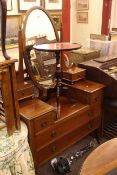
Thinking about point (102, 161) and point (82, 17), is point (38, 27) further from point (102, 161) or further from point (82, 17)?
point (82, 17)

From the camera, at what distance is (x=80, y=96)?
2156 millimetres

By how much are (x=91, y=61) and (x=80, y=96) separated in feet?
1.61

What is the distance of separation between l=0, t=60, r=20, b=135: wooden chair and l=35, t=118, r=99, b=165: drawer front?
389 mm

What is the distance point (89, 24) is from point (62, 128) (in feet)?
7.95

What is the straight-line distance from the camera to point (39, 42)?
6.58 feet

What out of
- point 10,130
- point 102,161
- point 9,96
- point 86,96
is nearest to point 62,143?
point 86,96

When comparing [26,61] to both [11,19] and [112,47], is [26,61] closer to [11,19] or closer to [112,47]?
[11,19]

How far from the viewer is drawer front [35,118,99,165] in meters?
1.84

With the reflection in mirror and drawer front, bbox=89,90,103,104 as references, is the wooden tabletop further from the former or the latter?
the reflection in mirror

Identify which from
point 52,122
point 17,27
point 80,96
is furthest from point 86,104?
point 17,27

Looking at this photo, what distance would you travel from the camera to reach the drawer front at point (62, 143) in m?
1.84

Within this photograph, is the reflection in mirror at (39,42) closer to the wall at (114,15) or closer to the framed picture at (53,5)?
the framed picture at (53,5)

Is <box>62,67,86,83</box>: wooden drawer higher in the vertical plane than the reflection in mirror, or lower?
lower

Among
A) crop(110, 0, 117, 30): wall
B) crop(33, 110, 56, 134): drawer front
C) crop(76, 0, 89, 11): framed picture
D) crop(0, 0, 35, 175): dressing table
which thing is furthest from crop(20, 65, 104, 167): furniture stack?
crop(76, 0, 89, 11): framed picture
